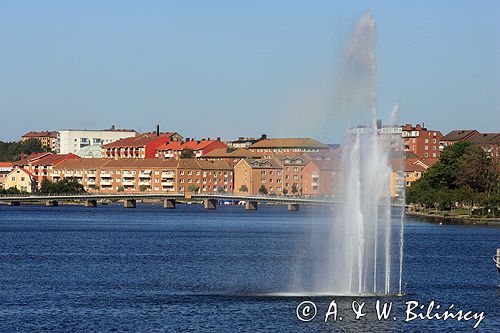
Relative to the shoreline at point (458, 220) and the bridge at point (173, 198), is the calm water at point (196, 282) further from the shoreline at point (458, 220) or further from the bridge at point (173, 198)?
the bridge at point (173, 198)

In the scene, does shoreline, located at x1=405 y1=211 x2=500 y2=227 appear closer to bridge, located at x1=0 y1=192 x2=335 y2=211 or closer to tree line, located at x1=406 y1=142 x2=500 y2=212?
tree line, located at x1=406 y1=142 x2=500 y2=212

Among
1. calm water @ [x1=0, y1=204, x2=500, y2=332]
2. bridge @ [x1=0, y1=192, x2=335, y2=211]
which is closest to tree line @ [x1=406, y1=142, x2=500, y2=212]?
bridge @ [x1=0, y1=192, x2=335, y2=211]

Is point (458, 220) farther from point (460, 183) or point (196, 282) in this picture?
point (196, 282)

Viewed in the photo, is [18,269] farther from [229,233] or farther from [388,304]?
[229,233]

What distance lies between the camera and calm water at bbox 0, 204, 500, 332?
39.4 meters

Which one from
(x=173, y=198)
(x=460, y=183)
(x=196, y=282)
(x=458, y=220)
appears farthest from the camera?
(x=173, y=198)

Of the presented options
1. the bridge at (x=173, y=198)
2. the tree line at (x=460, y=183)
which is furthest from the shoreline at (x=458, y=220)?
the bridge at (x=173, y=198)

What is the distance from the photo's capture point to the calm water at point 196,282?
39.4 m

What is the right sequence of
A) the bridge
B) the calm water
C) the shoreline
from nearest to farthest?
1. the calm water
2. the shoreline
3. the bridge

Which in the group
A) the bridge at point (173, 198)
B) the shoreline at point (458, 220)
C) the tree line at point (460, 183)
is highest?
the tree line at point (460, 183)

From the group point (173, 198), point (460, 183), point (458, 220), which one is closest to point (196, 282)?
point (458, 220)

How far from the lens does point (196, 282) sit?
52781 mm

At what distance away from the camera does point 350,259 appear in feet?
148

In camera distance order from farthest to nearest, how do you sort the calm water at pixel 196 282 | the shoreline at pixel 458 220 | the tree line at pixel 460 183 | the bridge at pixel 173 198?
the bridge at pixel 173 198 < the tree line at pixel 460 183 < the shoreline at pixel 458 220 < the calm water at pixel 196 282
